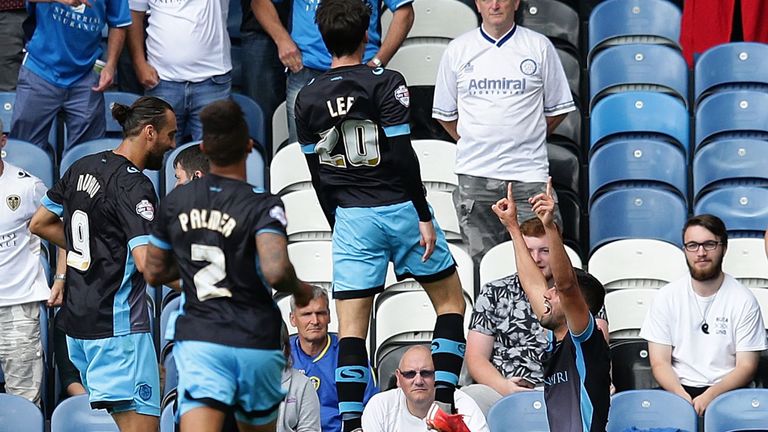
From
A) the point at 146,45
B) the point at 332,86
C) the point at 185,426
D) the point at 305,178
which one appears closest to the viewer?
the point at 185,426

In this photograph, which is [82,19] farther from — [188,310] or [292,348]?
[188,310]

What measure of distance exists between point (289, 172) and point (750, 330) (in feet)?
9.31

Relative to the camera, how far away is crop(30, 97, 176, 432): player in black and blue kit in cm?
682

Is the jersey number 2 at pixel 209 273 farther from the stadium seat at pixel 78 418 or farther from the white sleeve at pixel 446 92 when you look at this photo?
the white sleeve at pixel 446 92

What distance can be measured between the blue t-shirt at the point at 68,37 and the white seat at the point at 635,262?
3.29 meters

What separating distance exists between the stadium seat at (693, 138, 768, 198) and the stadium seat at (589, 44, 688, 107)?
2.30 feet

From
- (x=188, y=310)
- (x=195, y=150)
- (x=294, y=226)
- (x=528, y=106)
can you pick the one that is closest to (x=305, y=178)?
(x=294, y=226)

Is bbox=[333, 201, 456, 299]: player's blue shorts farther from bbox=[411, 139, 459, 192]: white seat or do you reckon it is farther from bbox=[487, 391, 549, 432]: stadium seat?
bbox=[411, 139, 459, 192]: white seat

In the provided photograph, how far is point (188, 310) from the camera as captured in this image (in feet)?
19.1

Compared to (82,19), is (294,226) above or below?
below

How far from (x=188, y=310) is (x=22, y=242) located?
9.95 feet

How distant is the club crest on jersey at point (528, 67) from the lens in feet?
29.6

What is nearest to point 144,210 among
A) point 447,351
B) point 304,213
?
point 447,351

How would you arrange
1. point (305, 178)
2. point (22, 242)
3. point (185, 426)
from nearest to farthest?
point (185, 426)
point (22, 242)
point (305, 178)
